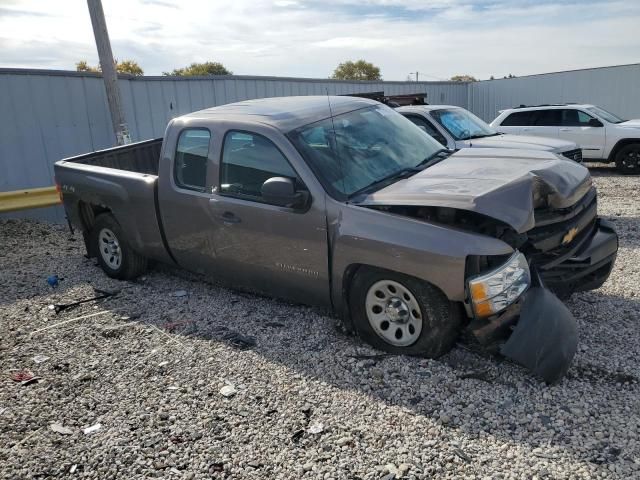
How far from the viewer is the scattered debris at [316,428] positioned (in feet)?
9.90

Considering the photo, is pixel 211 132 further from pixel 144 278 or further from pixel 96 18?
pixel 96 18

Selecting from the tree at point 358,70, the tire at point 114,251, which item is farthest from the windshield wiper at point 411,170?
the tree at point 358,70

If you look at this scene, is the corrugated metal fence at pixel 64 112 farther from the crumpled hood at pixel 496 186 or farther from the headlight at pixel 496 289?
the headlight at pixel 496 289

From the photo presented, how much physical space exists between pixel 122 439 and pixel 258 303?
201 cm

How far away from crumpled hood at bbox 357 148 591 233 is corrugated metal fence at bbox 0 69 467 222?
26.4 ft

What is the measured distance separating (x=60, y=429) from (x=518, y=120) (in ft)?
42.3

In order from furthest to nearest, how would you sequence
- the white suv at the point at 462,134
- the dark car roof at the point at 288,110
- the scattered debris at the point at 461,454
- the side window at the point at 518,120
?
the side window at the point at 518,120 < the white suv at the point at 462,134 < the dark car roof at the point at 288,110 < the scattered debris at the point at 461,454

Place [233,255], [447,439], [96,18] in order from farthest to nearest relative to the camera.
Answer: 1. [96,18]
2. [233,255]
3. [447,439]

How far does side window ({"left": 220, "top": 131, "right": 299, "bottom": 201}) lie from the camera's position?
13.3ft

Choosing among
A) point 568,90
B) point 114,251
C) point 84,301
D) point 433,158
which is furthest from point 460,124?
point 568,90

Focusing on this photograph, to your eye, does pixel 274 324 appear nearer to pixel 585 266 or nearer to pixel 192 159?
pixel 192 159

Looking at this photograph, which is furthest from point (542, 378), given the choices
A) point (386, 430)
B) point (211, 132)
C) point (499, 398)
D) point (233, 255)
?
point (211, 132)

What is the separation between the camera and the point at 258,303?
490cm

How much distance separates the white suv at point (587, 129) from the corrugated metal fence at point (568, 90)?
680 centimetres
